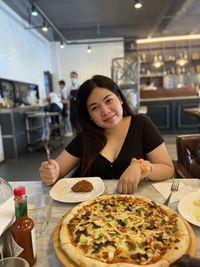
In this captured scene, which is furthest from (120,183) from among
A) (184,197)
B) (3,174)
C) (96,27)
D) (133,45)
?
(133,45)

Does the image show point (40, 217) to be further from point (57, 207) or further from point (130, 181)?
point (130, 181)

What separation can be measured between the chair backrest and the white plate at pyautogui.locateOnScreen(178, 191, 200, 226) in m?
0.73

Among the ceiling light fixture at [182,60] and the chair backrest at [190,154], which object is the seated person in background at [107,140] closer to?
the chair backrest at [190,154]

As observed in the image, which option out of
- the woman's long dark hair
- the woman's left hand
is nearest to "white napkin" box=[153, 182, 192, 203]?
the woman's left hand

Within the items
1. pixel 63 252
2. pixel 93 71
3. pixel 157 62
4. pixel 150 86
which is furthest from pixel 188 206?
pixel 93 71

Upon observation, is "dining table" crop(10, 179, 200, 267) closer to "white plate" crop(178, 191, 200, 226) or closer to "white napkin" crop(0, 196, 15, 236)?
"white plate" crop(178, 191, 200, 226)

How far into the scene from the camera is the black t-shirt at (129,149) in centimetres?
152

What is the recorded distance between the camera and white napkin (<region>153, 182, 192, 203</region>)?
1.10 m

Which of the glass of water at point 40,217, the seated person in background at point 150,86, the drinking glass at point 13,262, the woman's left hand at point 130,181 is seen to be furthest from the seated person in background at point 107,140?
the seated person in background at point 150,86

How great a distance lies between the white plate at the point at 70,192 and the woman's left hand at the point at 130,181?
10cm

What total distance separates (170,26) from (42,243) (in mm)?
8751

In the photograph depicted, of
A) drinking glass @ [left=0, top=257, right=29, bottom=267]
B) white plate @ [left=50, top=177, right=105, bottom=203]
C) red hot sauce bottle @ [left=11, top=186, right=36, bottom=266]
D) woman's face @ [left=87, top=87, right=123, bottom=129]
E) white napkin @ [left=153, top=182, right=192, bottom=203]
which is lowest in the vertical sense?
white napkin @ [left=153, top=182, right=192, bottom=203]

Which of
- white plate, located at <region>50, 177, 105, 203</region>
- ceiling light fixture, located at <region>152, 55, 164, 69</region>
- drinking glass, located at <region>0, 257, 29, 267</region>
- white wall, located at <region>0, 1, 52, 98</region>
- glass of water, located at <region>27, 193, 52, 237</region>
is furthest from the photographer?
ceiling light fixture, located at <region>152, 55, 164, 69</region>

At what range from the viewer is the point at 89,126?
5.43 ft
